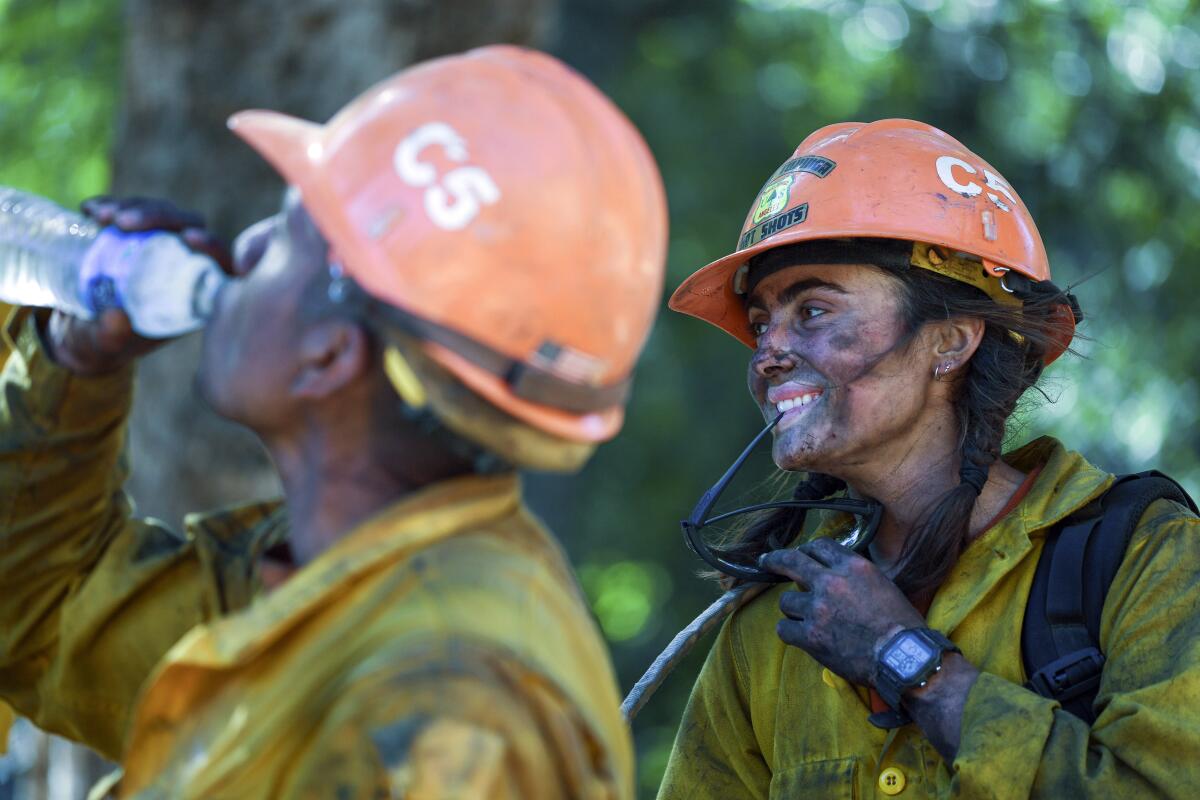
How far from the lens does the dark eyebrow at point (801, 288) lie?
13.6 feet

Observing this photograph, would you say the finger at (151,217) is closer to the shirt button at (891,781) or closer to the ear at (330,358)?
the ear at (330,358)

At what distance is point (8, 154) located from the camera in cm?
1160

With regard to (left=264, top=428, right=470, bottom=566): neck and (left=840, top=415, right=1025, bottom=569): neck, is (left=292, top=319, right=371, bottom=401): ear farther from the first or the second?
(left=840, top=415, right=1025, bottom=569): neck

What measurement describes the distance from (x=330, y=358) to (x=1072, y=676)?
5.80 feet

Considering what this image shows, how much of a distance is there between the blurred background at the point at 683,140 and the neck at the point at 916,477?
324 millimetres

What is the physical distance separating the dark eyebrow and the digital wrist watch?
931 millimetres

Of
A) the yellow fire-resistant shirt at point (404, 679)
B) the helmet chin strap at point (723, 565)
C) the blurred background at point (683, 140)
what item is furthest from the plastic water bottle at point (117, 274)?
the helmet chin strap at point (723, 565)

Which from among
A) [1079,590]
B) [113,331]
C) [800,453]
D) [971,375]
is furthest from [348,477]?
[971,375]

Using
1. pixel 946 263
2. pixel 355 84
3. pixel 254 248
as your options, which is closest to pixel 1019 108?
pixel 355 84

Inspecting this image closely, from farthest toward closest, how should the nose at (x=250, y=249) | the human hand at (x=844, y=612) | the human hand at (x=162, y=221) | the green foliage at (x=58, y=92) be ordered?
the green foliage at (x=58, y=92) → the human hand at (x=844, y=612) → the human hand at (x=162, y=221) → the nose at (x=250, y=249)

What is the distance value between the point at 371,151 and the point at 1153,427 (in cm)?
997

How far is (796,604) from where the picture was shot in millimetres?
3787

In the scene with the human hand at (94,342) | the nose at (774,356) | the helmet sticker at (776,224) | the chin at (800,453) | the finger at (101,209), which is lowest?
Answer: the chin at (800,453)

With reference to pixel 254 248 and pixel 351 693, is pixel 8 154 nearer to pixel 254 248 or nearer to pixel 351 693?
pixel 254 248
